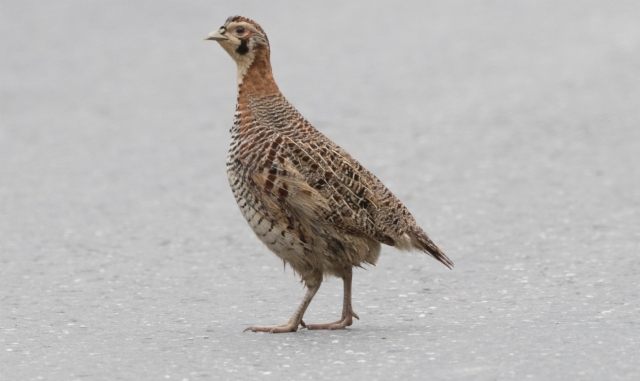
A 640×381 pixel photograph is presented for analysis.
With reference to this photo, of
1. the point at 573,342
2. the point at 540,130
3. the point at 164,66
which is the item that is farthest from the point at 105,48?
the point at 573,342

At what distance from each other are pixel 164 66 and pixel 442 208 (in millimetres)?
5362

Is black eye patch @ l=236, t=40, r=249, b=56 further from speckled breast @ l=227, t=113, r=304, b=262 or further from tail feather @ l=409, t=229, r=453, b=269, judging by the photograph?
tail feather @ l=409, t=229, r=453, b=269

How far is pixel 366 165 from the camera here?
10.7m

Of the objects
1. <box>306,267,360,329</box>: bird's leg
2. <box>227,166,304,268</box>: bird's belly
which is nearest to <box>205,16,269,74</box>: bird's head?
<box>227,166,304,268</box>: bird's belly

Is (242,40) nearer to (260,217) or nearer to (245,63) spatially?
(245,63)

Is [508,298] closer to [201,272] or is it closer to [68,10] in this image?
[201,272]

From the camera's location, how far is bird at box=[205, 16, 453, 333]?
237 inches

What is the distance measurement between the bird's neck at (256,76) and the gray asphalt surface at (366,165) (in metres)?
1.26

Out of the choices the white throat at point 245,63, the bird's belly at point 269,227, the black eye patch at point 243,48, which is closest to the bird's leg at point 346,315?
the bird's belly at point 269,227

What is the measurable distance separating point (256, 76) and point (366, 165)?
4.35 meters

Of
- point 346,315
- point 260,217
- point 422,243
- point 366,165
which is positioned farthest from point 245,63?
point 366,165

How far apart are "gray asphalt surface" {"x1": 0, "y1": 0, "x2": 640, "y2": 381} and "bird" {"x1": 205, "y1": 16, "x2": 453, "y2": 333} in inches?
14.6

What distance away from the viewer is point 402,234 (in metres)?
6.25

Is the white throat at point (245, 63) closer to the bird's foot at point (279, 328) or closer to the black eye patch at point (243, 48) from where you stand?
the black eye patch at point (243, 48)
